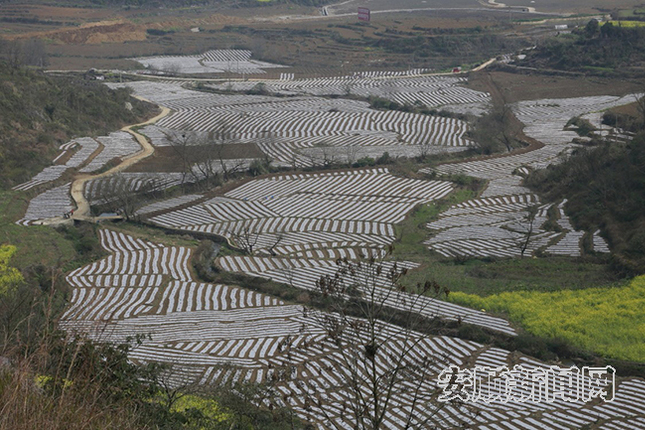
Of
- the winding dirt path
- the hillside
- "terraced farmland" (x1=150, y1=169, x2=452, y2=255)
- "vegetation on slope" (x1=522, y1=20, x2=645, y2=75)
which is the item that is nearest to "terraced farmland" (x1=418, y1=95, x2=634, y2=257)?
"terraced farmland" (x1=150, y1=169, x2=452, y2=255)

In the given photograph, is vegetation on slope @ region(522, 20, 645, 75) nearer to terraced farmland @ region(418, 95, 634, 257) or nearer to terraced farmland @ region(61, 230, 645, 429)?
terraced farmland @ region(418, 95, 634, 257)

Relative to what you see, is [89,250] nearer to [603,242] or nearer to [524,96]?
[603,242]

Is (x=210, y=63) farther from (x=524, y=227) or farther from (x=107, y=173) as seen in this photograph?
(x=524, y=227)

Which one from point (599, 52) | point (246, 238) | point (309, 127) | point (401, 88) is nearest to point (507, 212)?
point (246, 238)

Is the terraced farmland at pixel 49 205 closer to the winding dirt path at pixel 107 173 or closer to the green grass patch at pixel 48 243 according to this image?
the winding dirt path at pixel 107 173

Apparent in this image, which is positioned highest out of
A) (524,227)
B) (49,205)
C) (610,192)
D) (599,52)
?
(599,52)
